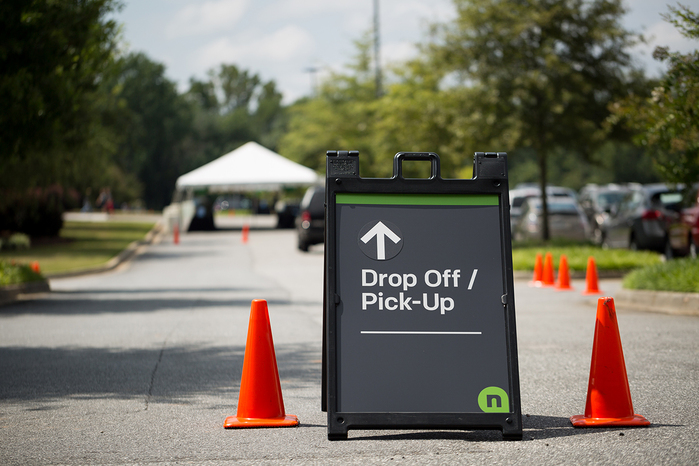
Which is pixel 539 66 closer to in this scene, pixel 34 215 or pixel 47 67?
pixel 47 67

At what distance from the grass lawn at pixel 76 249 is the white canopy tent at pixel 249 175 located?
414 centimetres

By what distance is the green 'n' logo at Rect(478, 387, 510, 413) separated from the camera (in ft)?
15.4

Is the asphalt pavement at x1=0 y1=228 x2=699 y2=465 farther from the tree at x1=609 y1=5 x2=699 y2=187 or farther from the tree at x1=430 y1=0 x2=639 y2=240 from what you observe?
the tree at x1=430 y1=0 x2=639 y2=240

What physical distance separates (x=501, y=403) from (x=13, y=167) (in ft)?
57.5

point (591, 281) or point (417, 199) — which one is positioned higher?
point (417, 199)

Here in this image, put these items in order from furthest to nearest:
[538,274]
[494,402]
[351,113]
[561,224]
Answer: [351,113] < [561,224] < [538,274] < [494,402]

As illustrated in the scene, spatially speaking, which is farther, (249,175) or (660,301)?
(249,175)

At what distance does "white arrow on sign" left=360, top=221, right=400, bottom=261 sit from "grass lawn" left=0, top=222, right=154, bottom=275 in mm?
15021

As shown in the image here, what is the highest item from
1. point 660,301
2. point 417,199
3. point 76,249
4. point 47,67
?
→ point 47,67

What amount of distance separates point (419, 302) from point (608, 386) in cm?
133

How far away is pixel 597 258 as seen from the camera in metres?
17.0

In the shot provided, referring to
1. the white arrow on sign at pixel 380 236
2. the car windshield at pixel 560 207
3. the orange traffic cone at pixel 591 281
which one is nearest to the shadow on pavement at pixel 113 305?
the orange traffic cone at pixel 591 281

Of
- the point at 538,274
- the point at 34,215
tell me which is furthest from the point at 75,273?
the point at 538,274

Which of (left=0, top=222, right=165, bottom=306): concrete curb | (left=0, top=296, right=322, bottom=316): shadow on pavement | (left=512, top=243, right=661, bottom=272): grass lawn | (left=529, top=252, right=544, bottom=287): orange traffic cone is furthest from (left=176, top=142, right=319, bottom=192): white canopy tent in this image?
(left=0, top=296, right=322, bottom=316): shadow on pavement
